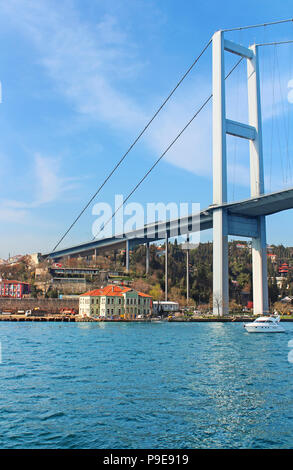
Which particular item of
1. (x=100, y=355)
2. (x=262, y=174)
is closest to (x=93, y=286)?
(x=262, y=174)

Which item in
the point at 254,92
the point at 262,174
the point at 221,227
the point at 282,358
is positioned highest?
the point at 254,92

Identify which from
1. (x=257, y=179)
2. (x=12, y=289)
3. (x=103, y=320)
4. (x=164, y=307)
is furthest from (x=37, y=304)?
(x=257, y=179)

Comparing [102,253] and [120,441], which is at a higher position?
[102,253]

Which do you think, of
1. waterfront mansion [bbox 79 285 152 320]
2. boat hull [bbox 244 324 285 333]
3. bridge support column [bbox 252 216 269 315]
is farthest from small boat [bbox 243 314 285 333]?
waterfront mansion [bbox 79 285 152 320]

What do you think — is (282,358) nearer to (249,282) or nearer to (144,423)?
(144,423)

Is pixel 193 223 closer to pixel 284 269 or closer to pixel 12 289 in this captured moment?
pixel 12 289
